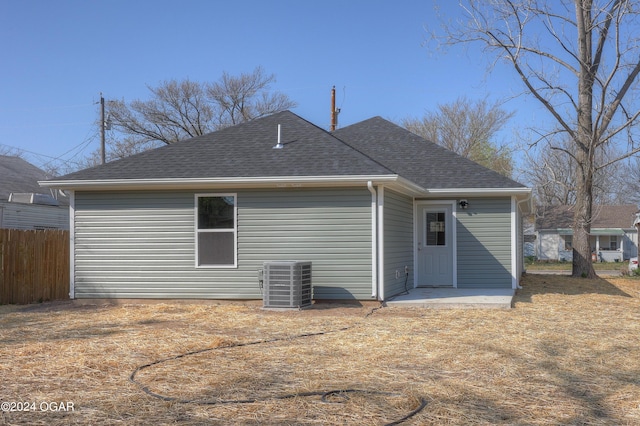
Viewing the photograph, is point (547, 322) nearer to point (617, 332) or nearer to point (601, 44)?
point (617, 332)

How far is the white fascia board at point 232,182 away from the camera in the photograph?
1120 centimetres

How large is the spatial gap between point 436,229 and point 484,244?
1.07 metres

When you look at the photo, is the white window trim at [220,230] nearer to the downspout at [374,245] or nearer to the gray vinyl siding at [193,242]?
the gray vinyl siding at [193,242]

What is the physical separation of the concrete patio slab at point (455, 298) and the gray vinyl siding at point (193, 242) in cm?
87

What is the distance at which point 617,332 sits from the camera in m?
9.09

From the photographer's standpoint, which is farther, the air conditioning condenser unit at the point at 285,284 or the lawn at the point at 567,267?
the lawn at the point at 567,267

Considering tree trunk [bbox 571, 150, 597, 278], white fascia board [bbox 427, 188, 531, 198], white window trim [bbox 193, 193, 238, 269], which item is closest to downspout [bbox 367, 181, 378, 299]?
white window trim [bbox 193, 193, 238, 269]

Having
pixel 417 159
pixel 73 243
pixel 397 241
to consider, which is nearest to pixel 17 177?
pixel 73 243

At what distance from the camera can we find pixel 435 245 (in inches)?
573

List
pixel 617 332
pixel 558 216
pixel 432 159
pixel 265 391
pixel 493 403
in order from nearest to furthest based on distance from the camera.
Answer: pixel 493 403
pixel 265 391
pixel 617 332
pixel 432 159
pixel 558 216

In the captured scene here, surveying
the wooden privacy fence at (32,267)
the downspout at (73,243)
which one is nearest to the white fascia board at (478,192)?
the downspout at (73,243)

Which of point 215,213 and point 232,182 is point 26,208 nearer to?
point 215,213

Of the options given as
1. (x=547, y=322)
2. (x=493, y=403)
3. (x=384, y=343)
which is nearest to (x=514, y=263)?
(x=547, y=322)

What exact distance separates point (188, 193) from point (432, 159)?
623 centimetres
